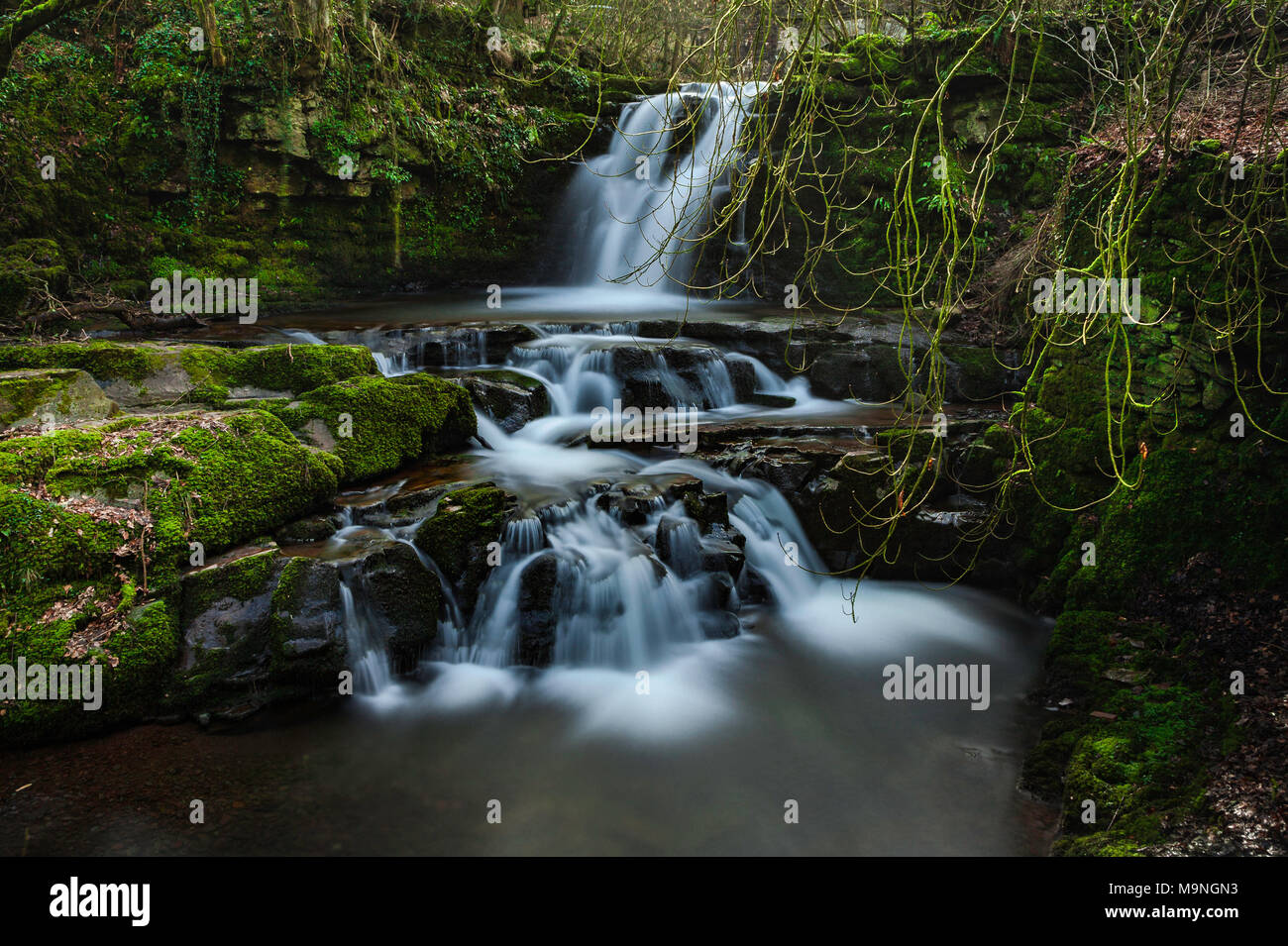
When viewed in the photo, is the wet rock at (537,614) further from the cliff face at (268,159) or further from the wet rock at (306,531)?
the cliff face at (268,159)

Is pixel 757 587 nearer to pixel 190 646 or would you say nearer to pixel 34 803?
pixel 190 646

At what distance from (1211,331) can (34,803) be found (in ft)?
24.1

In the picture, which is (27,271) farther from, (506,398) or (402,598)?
(402,598)

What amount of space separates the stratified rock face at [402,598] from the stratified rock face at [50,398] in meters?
2.62

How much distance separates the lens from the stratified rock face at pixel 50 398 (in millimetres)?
5637

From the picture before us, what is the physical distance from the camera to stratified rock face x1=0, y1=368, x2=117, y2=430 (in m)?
5.64

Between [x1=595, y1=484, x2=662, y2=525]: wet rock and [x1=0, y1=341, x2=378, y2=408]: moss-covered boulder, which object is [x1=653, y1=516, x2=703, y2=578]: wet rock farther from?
[x1=0, y1=341, x2=378, y2=408]: moss-covered boulder

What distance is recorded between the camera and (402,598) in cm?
542

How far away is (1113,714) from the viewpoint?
4.46 m

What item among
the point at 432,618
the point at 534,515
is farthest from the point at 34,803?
the point at 534,515

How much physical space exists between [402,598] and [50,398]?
10.4 feet

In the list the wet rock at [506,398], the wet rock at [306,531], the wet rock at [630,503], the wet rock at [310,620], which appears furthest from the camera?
the wet rock at [506,398]

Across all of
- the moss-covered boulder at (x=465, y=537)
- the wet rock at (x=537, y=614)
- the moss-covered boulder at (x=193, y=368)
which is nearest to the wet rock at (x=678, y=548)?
the wet rock at (x=537, y=614)

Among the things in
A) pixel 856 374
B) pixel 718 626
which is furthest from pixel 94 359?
pixel 856 374
